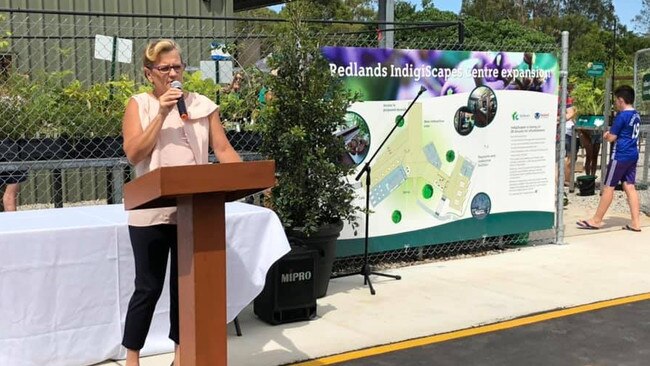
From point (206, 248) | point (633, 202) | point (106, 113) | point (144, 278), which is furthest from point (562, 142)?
point (206, 248)

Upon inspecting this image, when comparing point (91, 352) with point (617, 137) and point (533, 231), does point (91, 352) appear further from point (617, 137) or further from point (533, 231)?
point (617, 137)

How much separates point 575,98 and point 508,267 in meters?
14.1

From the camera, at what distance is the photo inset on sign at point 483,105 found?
720cm

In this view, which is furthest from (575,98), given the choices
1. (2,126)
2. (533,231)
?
(2,126)

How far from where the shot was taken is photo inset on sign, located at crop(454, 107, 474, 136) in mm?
7125

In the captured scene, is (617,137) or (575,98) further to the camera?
(575,98)

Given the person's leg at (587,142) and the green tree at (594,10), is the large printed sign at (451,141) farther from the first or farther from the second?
the green tree at (594,10)

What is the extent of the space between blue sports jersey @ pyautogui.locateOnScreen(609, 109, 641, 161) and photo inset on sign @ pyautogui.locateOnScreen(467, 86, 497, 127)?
2211 millimetres

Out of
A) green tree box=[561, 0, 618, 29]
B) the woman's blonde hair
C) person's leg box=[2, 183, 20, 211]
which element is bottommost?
person's leg box=[2, 183, 20, 211]

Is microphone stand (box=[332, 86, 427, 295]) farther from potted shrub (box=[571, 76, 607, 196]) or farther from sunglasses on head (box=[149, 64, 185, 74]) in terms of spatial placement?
potted shrub (box=[571, 76, 607, 196])

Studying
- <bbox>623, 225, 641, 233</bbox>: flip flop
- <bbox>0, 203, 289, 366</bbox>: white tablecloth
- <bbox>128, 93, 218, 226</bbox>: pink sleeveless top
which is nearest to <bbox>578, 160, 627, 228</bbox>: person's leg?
<bbox>623, 225, 641, 233</bbox>: flip flop

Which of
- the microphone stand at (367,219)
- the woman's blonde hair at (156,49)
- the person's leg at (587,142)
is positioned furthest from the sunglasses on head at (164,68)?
the person's leg at (587,142)

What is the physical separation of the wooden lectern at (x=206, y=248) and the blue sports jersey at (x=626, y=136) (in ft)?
22.6

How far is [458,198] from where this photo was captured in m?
7.27
